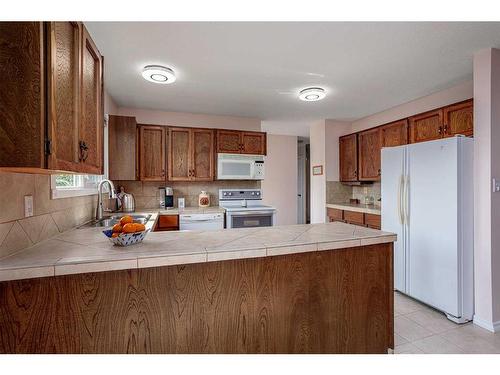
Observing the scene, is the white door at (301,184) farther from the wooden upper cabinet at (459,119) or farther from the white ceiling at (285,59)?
the wooden upper cabinet at (459,119)

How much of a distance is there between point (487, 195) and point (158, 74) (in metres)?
3.21

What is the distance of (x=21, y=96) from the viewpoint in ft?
3.11

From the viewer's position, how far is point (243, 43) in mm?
2014

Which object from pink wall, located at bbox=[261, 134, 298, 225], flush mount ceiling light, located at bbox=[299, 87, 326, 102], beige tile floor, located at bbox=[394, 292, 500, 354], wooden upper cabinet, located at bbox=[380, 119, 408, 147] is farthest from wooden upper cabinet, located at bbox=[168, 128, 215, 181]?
beige tile floor, located at bbox=[394, 292, 500, 354]

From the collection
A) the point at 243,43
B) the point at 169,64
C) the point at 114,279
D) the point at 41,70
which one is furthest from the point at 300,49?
the point at 114,279

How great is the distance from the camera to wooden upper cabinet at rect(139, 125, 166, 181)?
3.57 m

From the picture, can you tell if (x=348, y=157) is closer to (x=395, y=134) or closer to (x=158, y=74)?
(x=395, y=134)

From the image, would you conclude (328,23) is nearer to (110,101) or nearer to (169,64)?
(169,64)

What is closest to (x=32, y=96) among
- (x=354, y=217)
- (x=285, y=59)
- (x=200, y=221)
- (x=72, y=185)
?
(x=72, y=185)

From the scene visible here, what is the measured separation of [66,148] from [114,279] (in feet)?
2.09

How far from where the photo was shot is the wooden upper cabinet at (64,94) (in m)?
0.99

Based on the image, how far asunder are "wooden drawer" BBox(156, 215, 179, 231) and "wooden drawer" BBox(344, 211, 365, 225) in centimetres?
262

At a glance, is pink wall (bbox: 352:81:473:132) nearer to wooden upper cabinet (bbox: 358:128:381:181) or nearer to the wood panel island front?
wooden upper cabinet (bbox: 358:128:381:181)

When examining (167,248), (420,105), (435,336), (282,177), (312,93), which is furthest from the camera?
(282,177)
